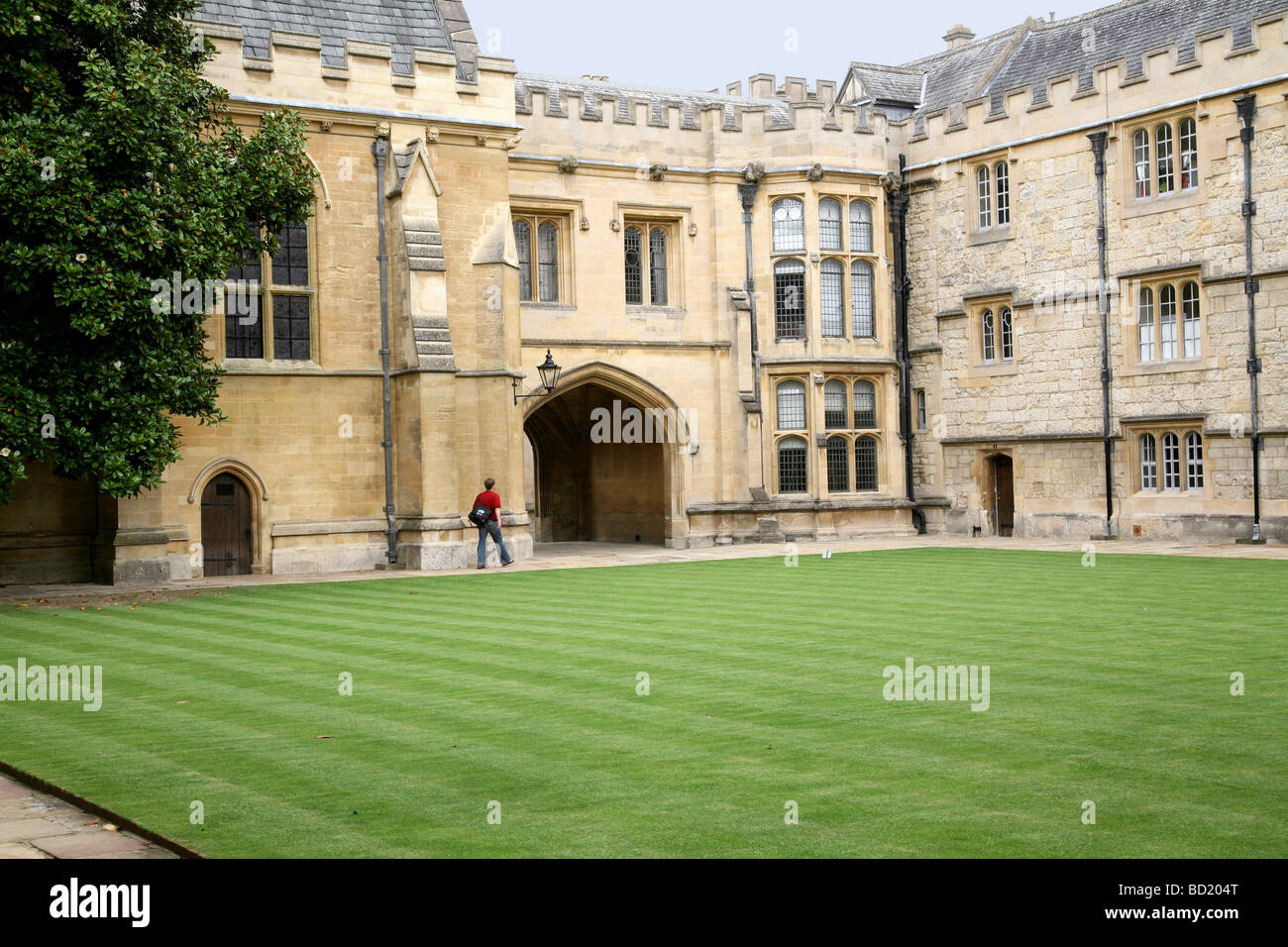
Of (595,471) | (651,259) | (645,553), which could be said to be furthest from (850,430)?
(595,471)

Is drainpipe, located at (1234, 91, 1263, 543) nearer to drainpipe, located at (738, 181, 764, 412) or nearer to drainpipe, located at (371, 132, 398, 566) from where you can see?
drainpipe, located at (738, 181, 764, 412)

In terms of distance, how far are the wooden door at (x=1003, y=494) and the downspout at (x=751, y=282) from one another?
5.20 m

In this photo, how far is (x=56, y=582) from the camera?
22250mm

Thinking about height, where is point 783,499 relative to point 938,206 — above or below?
below

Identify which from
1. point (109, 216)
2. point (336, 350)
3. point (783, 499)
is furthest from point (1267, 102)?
point (109, 216)

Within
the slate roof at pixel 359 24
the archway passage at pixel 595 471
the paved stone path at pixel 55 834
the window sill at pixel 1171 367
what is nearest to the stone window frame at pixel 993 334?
the window sill at pixel 1171 367

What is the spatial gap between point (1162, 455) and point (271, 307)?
1705 cm

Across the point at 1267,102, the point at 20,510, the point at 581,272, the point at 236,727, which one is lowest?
the point at 236,727

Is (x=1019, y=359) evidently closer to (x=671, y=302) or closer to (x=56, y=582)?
(x=671, y=302)

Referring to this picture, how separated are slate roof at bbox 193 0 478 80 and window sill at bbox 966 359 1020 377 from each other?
12479 mm

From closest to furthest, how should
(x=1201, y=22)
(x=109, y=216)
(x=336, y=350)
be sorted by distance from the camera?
(x=109, y=216) → (x=336, y=350) → (x=1201, y=22)

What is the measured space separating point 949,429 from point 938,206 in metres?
5.01

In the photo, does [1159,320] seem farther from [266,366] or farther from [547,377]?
[266,366]

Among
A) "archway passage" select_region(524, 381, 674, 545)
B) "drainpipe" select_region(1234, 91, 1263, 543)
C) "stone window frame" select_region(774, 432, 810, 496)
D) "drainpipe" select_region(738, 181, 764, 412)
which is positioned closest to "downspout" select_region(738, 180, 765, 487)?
"drainpipe" select_region(738, 181, 764, 412)
